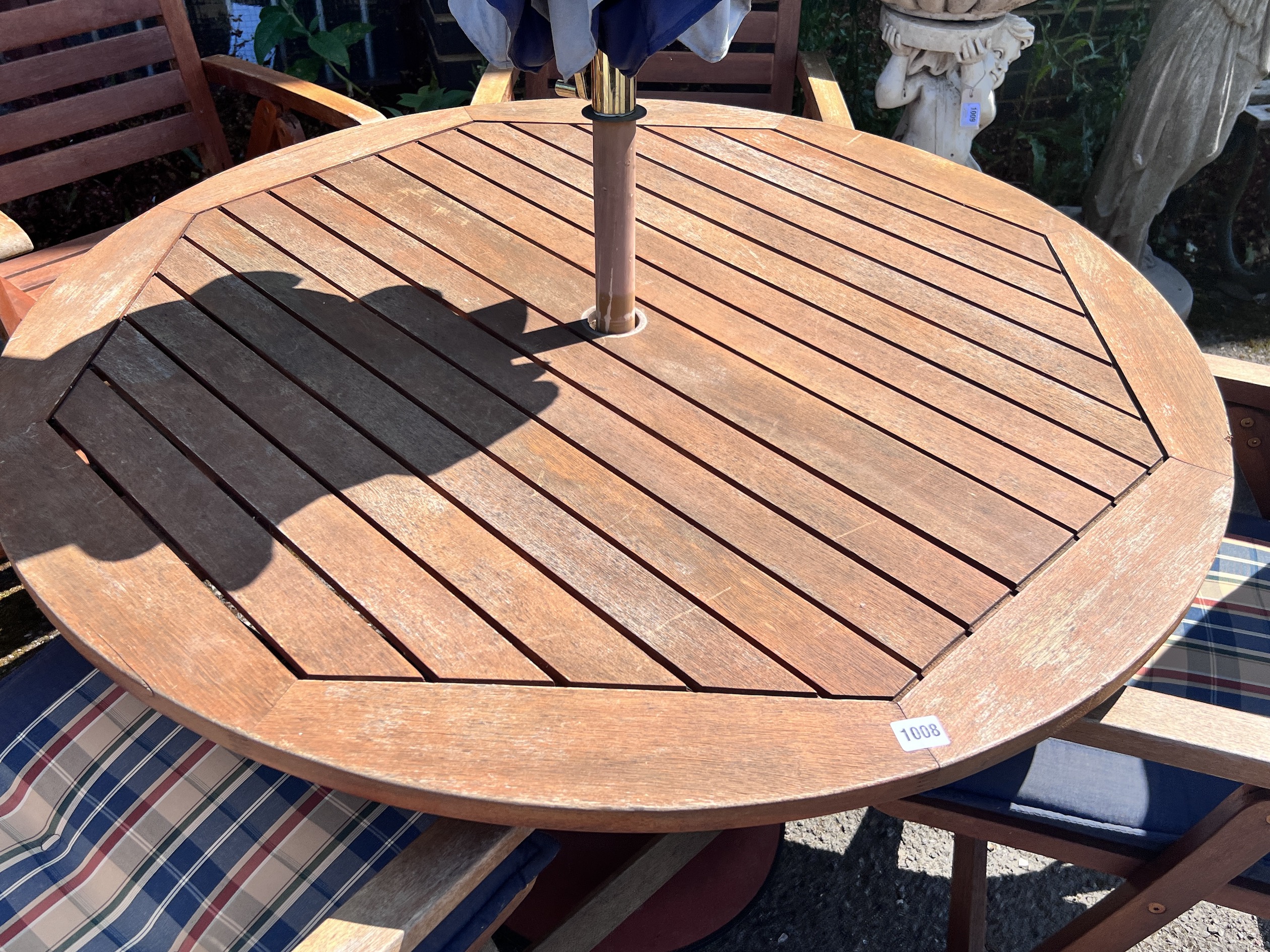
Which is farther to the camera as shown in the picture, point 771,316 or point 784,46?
point 784,46

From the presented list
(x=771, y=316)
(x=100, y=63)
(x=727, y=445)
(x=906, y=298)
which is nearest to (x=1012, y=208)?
(x=906, y=298)

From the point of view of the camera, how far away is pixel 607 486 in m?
1.37

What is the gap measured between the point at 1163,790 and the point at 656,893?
0.94 metres

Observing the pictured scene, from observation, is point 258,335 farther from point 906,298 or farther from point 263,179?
point 906,298

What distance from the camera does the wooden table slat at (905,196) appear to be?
1904 millimetres

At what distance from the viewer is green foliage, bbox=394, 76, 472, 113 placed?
3971 mm

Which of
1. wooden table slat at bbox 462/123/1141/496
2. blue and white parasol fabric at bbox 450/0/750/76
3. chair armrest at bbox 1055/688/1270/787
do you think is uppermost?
blue and white parasol fabric at bbox 450/0/750/76

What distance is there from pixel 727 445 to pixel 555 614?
39cm

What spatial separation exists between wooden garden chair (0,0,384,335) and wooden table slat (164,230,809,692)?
34.0 inches

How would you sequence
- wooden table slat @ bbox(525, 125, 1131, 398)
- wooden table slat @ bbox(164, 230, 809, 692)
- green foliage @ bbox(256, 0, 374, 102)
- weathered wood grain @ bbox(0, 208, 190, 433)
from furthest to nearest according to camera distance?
green foliage @ bbox(256, 0, 374, 102) → wooden table slat @ bbox(525, 125, 1131, 398) → weathered wood grain @ bbox(0, 208, 190, 433) → wooden table slat @ bbox(164, 230, 809, 692)

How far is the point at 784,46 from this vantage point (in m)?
3.04

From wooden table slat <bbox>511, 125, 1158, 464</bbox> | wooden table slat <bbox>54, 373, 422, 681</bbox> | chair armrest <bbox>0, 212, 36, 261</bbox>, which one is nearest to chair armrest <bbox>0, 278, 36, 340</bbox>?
chair armrest <bbox>0, 212, 36, 261</bbox>

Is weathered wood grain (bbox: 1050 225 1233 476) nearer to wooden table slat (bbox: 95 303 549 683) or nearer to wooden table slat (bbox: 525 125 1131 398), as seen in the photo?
wooden table slat (bbox: 525 125 1131 398)

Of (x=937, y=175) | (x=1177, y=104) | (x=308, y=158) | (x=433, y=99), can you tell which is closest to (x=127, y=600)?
(x=308, y=158)
